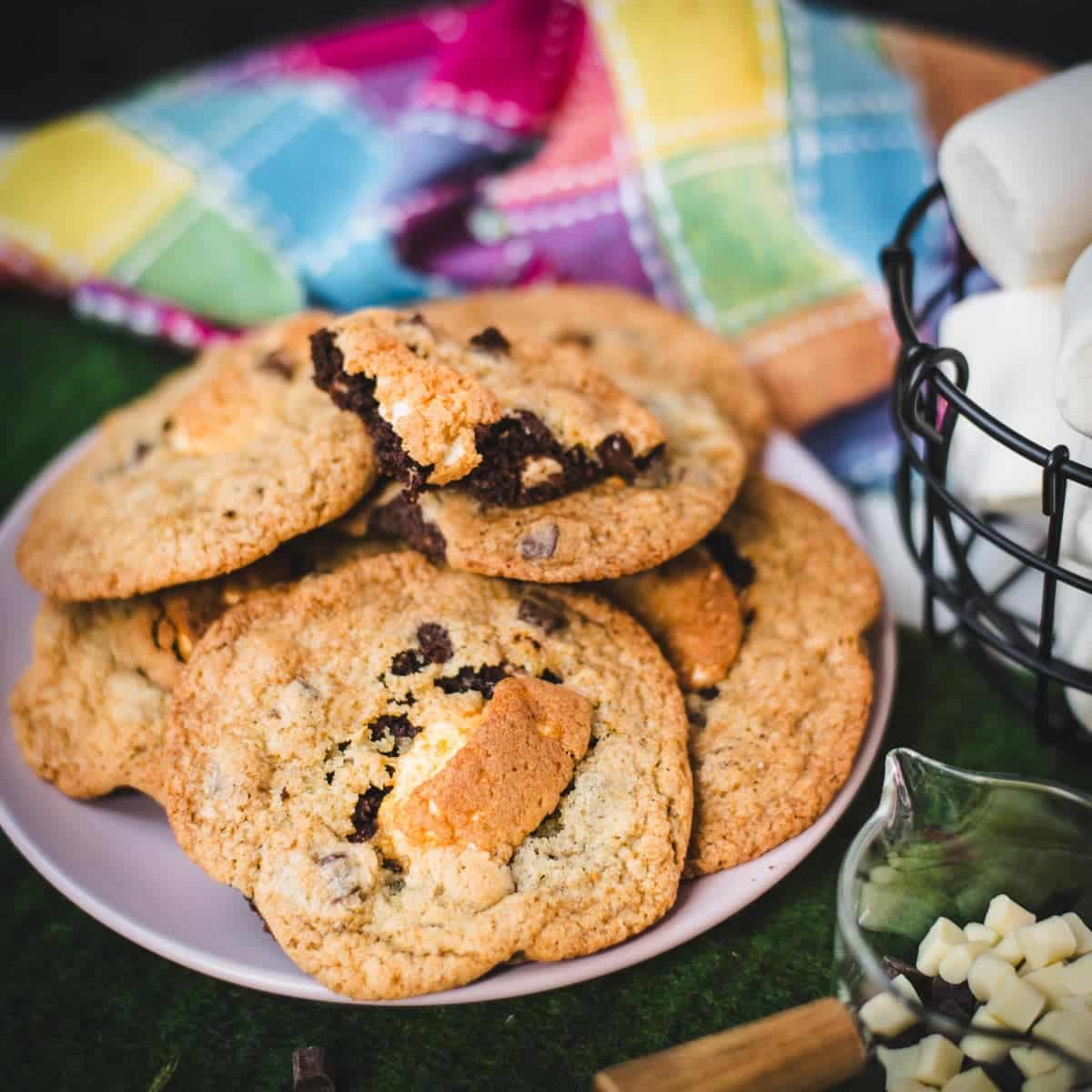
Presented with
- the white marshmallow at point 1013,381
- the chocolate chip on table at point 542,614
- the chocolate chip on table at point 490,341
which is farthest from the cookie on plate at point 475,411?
the white marshmallow at point 1013,381

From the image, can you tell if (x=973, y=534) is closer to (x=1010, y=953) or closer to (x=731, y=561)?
(x=731, y=561)

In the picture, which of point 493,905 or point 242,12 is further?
point 242,12

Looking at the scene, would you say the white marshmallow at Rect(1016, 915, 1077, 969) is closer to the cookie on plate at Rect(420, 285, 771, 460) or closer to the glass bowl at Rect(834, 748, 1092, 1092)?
the glass bowl at Rect(834, 748, 1092, 1092)

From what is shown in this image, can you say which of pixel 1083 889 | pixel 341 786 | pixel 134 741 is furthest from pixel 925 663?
pixel 134 741

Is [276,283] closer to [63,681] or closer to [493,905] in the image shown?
[63,681]

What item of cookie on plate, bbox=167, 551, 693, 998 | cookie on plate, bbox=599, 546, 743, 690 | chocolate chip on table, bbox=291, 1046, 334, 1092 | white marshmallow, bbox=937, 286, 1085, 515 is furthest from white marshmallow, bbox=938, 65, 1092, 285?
chocolate chip on table, bbox=291, 1046, 334, 1092
